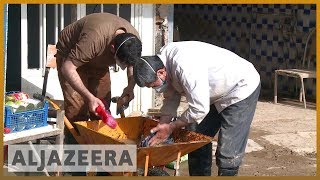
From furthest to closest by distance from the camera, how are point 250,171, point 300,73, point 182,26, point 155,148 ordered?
point 182,26, point 300,73, point 250,171, point 155,148

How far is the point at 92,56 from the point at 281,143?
3570 mm

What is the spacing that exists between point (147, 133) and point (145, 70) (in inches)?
39.1

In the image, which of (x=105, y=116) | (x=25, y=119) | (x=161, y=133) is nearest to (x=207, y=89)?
(x=161, y=133)

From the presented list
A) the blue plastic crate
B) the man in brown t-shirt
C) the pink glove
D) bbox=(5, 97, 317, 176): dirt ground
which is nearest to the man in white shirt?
the man in brown t-shirt

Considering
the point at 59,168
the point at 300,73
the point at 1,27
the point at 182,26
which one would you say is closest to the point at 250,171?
the point at 59,168

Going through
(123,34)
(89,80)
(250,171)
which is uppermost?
(123,34)

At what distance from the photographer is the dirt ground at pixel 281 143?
25.1 feet

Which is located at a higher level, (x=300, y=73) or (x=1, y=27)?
(x=1, y=27)

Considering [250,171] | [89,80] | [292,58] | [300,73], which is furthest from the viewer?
[292,58]

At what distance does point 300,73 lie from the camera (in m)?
10.9

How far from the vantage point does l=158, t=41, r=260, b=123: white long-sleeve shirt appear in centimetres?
540

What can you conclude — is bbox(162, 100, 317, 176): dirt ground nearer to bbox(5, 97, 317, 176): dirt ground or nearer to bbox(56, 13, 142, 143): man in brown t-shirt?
bbox(5, 97, 317, 176): dirt ground

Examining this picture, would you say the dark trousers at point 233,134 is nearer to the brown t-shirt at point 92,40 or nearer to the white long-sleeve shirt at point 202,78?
the white long-sleeve shirt at point 202,78

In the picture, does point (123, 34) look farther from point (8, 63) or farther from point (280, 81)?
point (280, 81)
